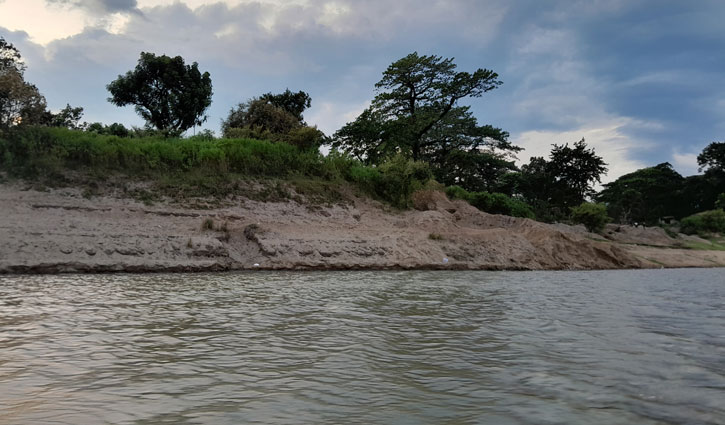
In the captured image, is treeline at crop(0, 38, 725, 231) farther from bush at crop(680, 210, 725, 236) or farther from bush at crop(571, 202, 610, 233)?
bush at crop(680, 210, 725, 236)


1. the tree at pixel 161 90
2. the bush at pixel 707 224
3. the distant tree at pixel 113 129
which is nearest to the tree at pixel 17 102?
the distant tree at pixel 113 129

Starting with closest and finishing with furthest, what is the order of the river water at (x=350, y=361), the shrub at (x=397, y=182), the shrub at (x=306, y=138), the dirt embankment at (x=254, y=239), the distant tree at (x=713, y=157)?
the river water at (x=350, y=361) < the dirt embankment at (x=254, y=239) < the shrub at (x=397, y=182) < the shrub at (x=306, y=138) < the distant tree at (x=713, y=157)

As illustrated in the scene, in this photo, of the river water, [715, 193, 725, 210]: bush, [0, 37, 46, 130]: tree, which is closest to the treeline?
[0, 37, 46, 130]: tree

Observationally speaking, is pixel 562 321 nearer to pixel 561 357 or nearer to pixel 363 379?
pixel 561 357

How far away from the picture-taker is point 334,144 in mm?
34312

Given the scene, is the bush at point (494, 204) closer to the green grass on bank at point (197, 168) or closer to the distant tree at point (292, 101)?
the green grass on bank at point (197, 168)

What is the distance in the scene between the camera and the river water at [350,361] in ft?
7.16

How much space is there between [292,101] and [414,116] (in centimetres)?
1562

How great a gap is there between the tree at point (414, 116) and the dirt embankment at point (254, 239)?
44.3 feet

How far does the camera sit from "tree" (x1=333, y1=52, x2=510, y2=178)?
3156 centimetres

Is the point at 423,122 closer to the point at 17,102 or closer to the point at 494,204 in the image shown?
the point at 494,204

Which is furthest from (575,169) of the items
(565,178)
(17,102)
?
(17,102)

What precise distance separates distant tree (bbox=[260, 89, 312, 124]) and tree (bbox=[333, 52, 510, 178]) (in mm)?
10358

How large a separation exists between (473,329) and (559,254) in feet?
44.0
